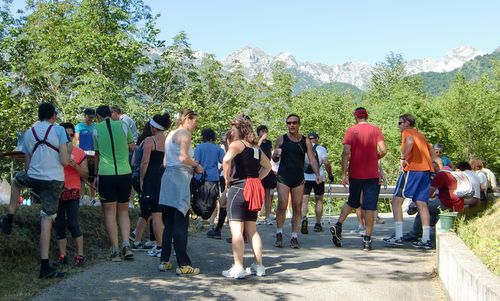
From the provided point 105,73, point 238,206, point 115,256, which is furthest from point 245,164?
point 105,73

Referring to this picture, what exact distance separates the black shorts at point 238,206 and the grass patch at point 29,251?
1979 millimetres

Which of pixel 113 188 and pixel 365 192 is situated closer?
pixel 113 188

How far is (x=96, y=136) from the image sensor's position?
8.29 meters

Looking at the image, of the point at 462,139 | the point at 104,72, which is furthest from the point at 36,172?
the point at 462,139

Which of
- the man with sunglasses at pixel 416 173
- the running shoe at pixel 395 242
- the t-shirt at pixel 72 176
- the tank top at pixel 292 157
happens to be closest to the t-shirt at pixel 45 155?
the t-shirt at pixel 72 176

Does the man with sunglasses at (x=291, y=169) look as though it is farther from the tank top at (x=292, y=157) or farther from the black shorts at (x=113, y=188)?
the black shorts at (x=113, y=188)

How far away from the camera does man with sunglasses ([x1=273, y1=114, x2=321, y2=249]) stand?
959cm

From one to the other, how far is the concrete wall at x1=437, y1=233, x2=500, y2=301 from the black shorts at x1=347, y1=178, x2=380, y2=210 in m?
1.80

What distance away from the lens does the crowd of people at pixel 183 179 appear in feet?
24.0

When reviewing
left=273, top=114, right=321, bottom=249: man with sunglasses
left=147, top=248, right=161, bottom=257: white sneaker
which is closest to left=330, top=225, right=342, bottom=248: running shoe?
left=273, top=114, right=321, bottom=249: man with sunglasses

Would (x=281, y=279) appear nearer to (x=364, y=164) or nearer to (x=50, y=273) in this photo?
(x=50, y=273)

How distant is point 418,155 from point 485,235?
2.07m

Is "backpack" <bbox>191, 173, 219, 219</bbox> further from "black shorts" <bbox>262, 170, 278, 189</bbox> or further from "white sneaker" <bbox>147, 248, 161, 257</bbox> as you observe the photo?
"black shorts" <bbox>262, 170, 278, 189</bbox>

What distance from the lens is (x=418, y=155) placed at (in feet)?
32.0
